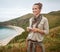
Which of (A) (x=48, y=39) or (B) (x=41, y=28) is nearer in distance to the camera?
(B) (x=41, y=28)

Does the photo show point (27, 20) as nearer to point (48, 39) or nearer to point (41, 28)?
point (41, 28)

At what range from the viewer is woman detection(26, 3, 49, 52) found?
2.22 meters

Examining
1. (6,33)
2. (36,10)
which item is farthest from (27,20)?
(6,33)

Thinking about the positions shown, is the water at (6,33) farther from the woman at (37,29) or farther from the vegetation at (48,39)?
the woman at (37,29)

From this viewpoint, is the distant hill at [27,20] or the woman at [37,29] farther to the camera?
the distant hill at [27,20]

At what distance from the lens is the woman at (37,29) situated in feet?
7.28

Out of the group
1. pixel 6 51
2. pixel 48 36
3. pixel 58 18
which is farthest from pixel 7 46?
pixel 58 18

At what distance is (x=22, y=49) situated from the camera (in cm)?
229

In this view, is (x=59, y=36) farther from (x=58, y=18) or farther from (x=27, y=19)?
(x=27, y=19)

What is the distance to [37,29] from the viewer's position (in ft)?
7.29

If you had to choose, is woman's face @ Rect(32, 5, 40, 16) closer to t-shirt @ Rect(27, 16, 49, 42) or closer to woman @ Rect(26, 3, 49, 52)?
woman @ Rect(26, 3, 49, 52)

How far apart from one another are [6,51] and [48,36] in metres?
0.51

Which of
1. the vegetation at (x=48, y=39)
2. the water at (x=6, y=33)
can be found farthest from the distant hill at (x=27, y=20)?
the water at (x=6, y=33)

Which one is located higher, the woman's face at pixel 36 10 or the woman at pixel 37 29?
the woman's face at pixel 36 10
